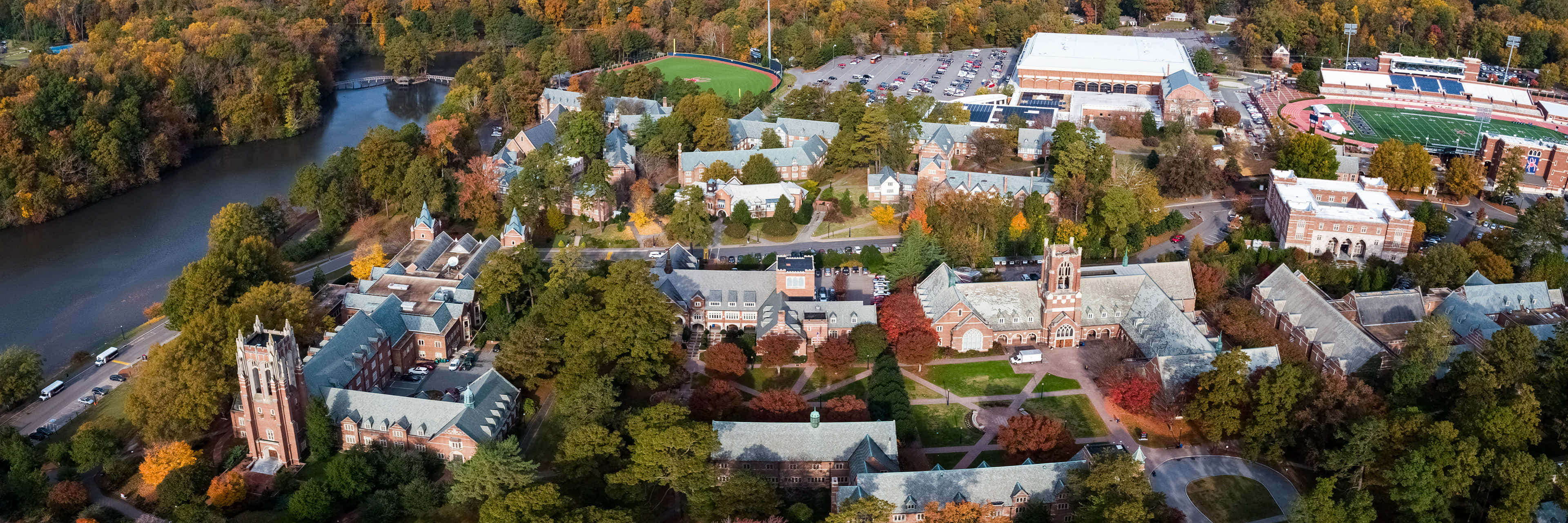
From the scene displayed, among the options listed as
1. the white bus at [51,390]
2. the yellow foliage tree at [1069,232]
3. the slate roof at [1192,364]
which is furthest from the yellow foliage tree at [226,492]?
the yellow foliage tree at [1069,232]

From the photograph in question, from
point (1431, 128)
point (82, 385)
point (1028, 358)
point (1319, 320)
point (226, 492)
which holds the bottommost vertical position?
point (1431, 128)

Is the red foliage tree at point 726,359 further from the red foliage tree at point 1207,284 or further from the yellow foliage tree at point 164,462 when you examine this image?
the red foliage tree at point 1207,284

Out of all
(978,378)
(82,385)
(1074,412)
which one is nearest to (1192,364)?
(1074,412)

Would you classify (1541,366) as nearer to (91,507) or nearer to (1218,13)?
(91,507)

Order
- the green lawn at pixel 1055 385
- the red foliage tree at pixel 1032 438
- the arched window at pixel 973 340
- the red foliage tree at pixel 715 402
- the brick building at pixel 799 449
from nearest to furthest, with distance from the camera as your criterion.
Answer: the brick building at pixel 799 449
the red foliage tree at pixel 1032 438
the red foliage tree at pixel 715 402
the green lawn at pixel 1055 385
the arched window at pixel 973 340

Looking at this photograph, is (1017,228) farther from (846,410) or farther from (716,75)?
(716,75)

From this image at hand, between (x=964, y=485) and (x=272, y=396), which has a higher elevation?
(x=272, y=396)
